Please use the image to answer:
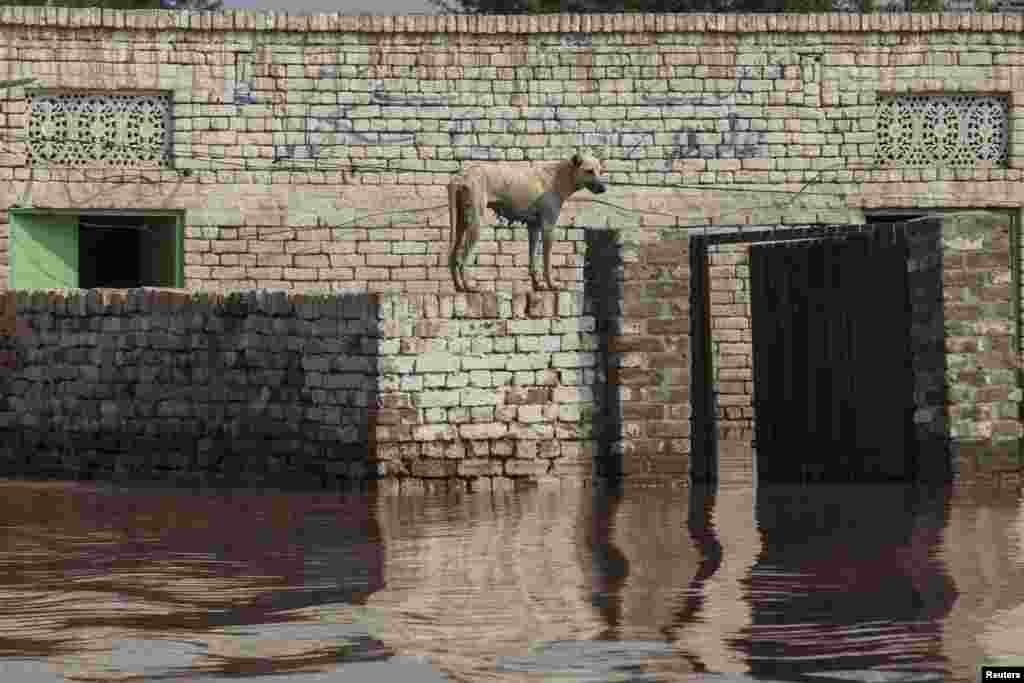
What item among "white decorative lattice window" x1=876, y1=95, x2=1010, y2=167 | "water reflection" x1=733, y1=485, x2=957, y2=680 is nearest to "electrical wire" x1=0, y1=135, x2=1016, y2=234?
"white decorative lattice window" x1=876, y1=95, x2=1010, y2=167

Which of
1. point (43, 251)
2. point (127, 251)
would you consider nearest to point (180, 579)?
point (43, 251)

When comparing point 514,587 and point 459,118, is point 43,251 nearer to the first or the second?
point 459,118

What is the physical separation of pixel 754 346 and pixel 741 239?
0.95m

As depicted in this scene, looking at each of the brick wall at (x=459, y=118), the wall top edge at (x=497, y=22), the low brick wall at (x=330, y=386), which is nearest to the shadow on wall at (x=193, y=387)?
the low brick wall at (x=330, y=386)

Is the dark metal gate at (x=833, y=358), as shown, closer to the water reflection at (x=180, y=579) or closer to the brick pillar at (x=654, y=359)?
the brick pillar at (x=654, y=359)

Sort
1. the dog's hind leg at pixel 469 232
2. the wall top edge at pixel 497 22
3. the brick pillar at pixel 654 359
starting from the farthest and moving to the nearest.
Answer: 1. the wall top edge at pixel 497 22
2. the brick pillar at pixel 654 359
3. the dog's hind leg at pixel 469 232

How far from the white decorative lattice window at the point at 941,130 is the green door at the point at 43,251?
296 inches

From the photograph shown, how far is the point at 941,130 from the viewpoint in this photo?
75.6ft

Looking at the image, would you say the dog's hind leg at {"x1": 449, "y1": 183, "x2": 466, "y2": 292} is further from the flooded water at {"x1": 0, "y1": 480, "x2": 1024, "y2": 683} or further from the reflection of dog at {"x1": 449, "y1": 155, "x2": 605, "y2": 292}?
the flooded water at {"x1": 0, "y1": 480, "x2": 1024, "y2": 683}

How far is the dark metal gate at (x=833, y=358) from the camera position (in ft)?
53.8

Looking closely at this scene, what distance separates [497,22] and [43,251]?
462cm

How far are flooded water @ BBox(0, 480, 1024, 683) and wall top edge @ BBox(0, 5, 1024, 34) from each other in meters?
7.31

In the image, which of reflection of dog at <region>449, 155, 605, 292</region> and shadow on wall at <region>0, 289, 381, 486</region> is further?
reflection of dog at <region>449, 155, 605, 292</region>

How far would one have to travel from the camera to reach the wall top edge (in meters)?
21.8
